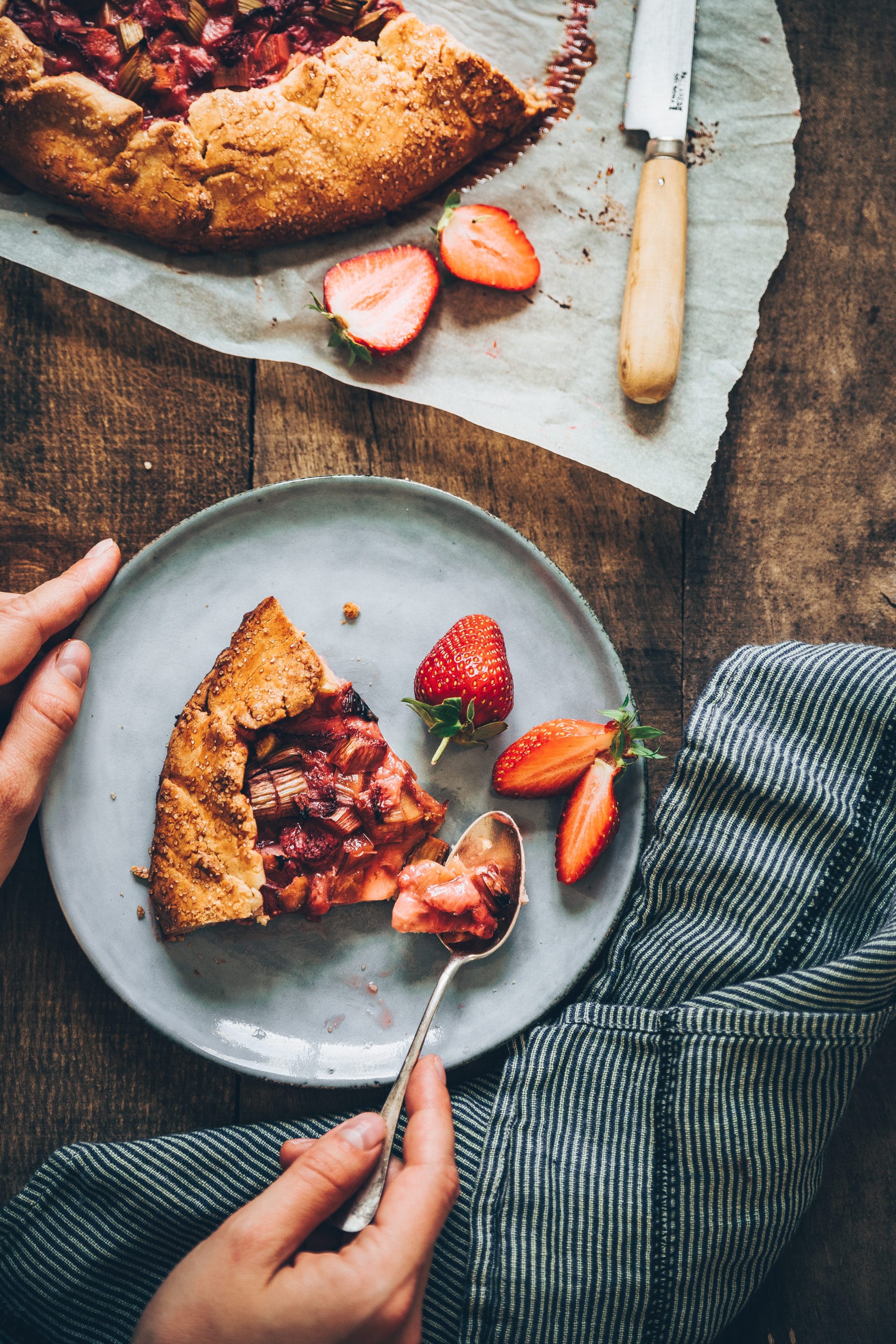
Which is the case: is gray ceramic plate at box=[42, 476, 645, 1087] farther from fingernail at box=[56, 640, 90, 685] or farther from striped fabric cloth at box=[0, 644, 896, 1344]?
striped fabric cloth at box=[0, 644, 896, 1344]

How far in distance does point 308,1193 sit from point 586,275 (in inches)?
A: 92.6

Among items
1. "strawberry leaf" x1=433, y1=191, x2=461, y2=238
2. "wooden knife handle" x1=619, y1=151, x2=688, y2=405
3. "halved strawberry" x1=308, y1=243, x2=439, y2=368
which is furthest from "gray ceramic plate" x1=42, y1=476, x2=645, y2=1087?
"strawberry leaf" x1=433, y1=191, x2=461, y2=238

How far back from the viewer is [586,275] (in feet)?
7.41

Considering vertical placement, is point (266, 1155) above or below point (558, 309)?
below

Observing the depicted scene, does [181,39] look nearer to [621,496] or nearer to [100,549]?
[100,549]

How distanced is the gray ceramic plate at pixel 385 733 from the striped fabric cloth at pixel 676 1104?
0.56ft

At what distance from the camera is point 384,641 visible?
2.20m

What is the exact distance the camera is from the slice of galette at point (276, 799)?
6.31ft

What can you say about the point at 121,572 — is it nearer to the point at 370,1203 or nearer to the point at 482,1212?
the point at 370,1203

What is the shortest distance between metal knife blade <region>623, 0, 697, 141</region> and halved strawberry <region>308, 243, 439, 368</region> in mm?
717

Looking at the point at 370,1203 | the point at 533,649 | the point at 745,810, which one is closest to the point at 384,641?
the point at 533,649

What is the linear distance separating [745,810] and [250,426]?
1673mm

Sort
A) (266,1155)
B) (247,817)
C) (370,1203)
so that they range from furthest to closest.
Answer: (266,1155)
(247,817)
(370,1203)

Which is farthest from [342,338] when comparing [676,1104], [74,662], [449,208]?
[676,1104]
